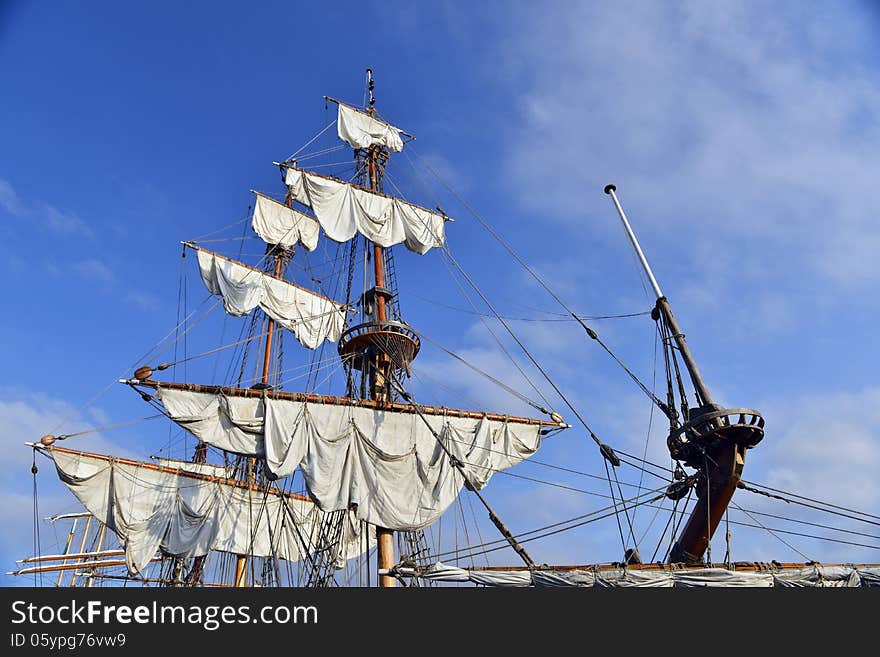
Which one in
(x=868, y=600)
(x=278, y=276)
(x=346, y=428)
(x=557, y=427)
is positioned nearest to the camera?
(x=868, y=600)

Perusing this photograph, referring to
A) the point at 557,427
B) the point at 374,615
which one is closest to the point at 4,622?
the point at 374,615

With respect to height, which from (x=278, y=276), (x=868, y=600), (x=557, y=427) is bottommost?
(x=868, y=600)

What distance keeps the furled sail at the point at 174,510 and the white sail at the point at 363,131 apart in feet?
59.9

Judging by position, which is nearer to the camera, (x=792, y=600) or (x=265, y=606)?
(x=265, y=606)

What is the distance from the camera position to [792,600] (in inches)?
547

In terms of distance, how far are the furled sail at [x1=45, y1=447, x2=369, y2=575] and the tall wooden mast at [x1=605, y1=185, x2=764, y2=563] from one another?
10.9m

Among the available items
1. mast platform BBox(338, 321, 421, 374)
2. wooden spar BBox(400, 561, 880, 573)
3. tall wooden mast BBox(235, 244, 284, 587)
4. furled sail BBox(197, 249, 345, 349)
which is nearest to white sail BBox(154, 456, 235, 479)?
tall wooden mast BBox(235, 244, 284, 587)

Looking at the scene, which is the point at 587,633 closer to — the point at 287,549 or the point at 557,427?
the point at 557,427

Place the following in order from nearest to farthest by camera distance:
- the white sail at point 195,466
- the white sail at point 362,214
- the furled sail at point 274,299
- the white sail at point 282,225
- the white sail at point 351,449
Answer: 1. the white sail at point 351,449
2. the white sail at point 362,214
3. the furled sail at point 274,299
4. the white sail at point 282,225
5. the white sail at point 195,466

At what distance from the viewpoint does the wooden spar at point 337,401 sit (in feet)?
74.5

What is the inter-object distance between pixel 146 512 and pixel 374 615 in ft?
62.8

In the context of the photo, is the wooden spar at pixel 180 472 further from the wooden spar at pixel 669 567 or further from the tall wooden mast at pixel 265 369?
the wooden spar at pixel 669 567

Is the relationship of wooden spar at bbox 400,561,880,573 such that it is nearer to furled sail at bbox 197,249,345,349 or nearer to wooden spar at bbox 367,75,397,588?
wooden spar at bbox 367,75,397,588

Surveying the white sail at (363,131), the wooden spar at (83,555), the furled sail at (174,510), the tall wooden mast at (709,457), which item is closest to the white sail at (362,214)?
the white sail at (363,131)
